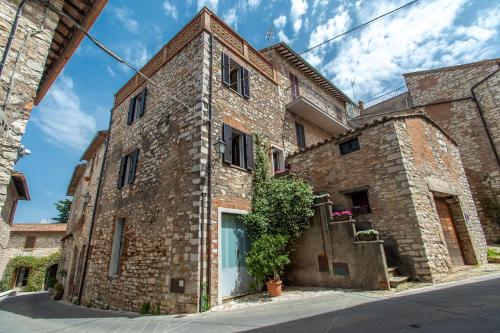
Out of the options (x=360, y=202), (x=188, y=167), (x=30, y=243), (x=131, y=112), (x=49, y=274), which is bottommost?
(x=49, y=274)

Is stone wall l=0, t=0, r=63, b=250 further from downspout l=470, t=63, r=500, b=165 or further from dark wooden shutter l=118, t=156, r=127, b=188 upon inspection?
downspout l=470, t=63, r=500, b=165

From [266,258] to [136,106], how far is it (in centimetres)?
905

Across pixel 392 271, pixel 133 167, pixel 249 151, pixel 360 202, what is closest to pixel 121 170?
pixel 133 167

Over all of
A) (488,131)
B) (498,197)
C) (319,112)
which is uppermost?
(319,112)

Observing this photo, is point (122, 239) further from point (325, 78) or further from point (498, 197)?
point (498, 197)

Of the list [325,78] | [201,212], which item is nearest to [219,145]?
[201,212]

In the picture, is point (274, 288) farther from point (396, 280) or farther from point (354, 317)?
point (396, 280)

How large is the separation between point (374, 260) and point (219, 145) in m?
5.00

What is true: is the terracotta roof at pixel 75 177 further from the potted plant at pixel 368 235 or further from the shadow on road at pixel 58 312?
the potted plant at pixel 368 235

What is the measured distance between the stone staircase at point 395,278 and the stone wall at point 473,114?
8707mm

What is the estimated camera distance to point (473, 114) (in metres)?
13.5

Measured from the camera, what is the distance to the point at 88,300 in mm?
9383

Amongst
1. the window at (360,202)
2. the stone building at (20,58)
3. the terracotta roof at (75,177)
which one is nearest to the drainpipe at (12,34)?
the stone building at (20,58)

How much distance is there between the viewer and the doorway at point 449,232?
774 centimetres
